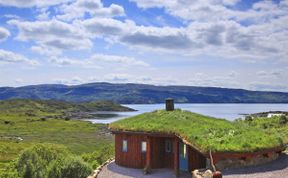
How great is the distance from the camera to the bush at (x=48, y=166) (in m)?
34.4

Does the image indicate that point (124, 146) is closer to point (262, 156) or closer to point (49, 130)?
point (262, 156)

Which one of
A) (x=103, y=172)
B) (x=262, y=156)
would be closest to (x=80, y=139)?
(x=103, y=172)

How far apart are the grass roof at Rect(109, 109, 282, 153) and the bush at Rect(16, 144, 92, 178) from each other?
5.16m

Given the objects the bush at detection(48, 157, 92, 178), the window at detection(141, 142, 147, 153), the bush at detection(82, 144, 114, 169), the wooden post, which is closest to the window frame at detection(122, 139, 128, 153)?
the window at detection(141, 142, 147, 153)

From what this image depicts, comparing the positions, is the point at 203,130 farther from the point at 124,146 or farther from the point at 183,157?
the point at 124,146

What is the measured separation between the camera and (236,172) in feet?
73.5

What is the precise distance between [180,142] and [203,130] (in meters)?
2.48

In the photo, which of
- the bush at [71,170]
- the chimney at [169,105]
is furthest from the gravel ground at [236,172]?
the chimney at [169,105]

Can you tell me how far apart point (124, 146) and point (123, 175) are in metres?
3.27

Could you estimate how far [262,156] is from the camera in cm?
2466

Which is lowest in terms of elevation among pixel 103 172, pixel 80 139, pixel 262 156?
pixel 80 139

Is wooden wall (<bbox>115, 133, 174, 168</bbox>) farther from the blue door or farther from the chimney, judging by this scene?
the chimney

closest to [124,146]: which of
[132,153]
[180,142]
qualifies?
[132,153]

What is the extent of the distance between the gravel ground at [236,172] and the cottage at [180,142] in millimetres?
602
